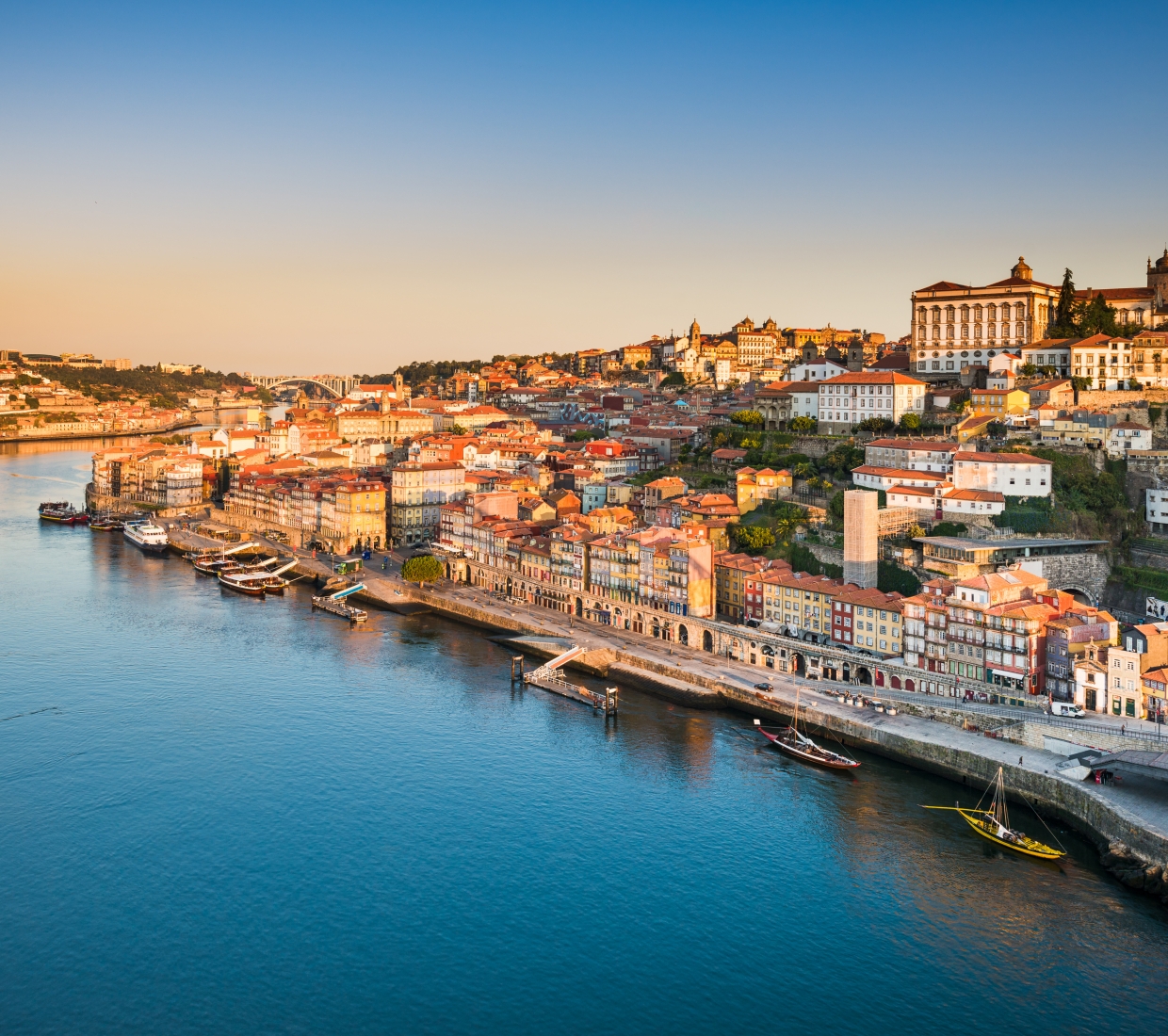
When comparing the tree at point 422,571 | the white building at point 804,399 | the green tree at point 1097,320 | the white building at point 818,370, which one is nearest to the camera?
the tree at point 422,571

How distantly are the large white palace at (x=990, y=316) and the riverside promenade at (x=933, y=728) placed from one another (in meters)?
16.9

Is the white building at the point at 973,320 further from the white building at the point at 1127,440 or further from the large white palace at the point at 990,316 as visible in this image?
the white building at the point at 1127,440

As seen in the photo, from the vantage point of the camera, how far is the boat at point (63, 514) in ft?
145

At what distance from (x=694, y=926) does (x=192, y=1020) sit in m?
5.70

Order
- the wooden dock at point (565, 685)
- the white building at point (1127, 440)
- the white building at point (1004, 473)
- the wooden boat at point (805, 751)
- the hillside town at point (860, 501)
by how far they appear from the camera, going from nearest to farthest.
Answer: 1. the wooden boat at point (805, 751)
2. the hillside town at point (860, 501)
3. the wooden dock at point (565, 685)
4. the white building at point (1004, 473)
5. the white building at point (1127, 440)

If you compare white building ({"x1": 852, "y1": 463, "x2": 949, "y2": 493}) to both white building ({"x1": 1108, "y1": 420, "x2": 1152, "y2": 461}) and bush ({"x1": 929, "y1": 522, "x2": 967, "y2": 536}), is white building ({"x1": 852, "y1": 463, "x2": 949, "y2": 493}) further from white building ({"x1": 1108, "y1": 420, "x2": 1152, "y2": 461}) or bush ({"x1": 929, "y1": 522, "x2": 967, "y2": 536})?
white building ({"x1": 1108, "y1": 420, "x2": 1152, "y2": 461})

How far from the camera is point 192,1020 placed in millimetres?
11109

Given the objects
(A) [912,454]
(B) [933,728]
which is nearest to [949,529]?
(A) [912,454]

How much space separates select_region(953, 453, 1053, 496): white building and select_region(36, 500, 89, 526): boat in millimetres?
34911

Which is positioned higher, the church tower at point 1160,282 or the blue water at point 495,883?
the church tower at point 1160,282

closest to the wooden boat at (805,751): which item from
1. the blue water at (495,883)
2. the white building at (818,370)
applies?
the blue water at (495,883)

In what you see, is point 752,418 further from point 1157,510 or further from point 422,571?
point 1157,510

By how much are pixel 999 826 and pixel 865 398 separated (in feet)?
62.6

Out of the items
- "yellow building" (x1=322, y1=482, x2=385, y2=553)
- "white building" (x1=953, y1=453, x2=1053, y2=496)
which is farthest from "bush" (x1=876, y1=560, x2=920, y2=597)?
"yellow building" (x1=322, y1=482, x2=385, y2=553)
